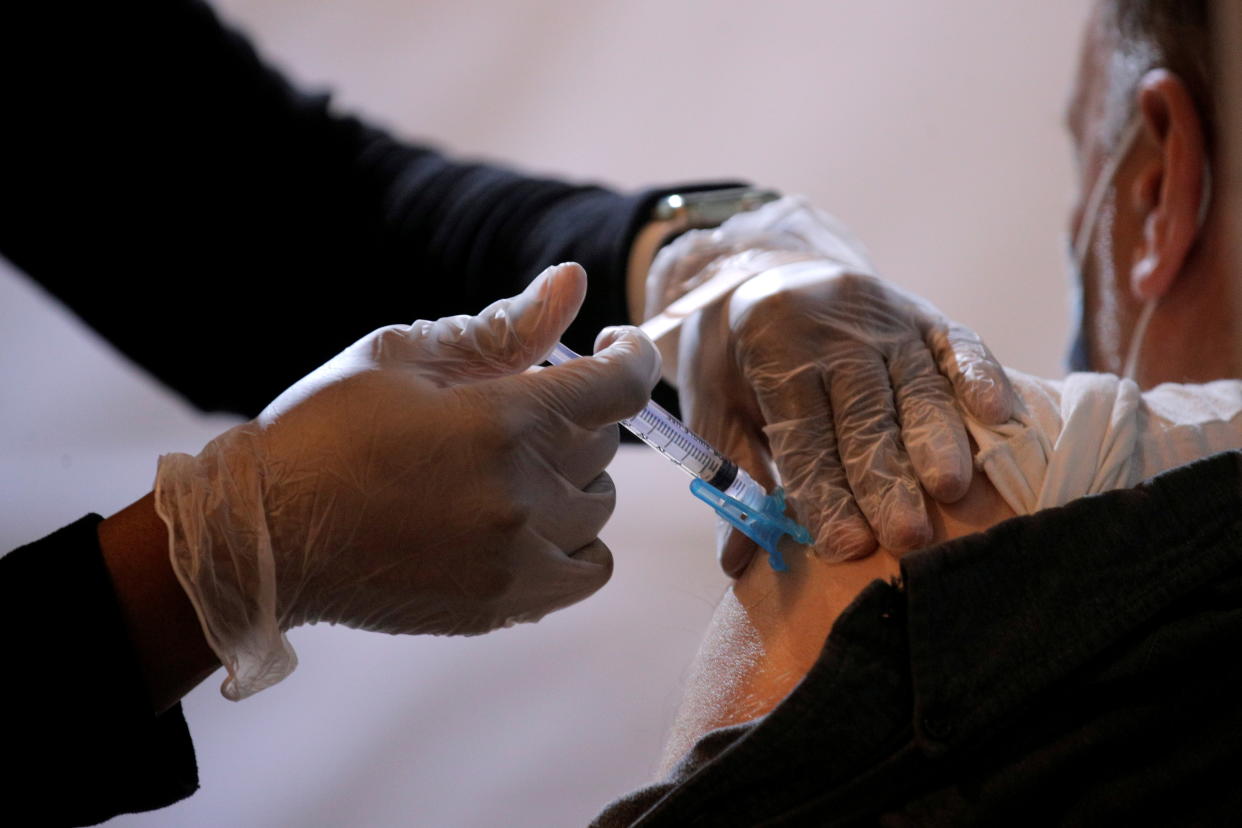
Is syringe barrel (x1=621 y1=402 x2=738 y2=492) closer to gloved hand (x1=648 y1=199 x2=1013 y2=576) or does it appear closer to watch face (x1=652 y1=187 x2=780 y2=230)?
gloved hand (x1=648 y1=199 x2=1013 y2=576)

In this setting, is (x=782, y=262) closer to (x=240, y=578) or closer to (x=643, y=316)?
(x=643, y=316)

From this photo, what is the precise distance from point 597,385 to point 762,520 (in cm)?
23

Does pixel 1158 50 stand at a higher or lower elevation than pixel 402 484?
higher

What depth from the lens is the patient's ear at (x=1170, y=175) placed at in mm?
1265

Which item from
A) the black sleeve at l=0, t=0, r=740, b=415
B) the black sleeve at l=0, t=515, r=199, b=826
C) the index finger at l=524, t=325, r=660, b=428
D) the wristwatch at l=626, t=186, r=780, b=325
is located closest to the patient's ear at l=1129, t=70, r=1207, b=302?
the wristwatch at l=626, t=186, r=780, b=325

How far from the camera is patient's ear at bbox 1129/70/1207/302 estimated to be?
4.15 feet

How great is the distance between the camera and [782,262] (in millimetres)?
1201

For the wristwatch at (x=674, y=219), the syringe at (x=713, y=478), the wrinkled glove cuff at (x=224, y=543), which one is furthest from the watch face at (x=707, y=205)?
the wrinkled glove cuff at (x=224, y=543)

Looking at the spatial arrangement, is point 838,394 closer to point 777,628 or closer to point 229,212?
point 777,628

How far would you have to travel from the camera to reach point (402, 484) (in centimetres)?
81

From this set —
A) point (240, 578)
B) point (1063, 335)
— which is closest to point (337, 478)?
point (240, 578)

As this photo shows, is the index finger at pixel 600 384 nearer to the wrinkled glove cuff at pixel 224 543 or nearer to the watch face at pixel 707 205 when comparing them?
the wrinkled glove cuff at pixel 224 543

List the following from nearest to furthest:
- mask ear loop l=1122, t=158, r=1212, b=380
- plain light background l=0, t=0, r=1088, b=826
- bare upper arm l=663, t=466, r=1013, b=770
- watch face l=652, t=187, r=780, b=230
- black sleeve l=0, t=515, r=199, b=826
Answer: black sleeve l=0, t=515, r=199, b=826, bare upper arm l=663, t=466, r=1013, b=770, mask ear loop l=1122, t=158, r=1212, b=380, plain light background l=0, t=0, r=1088, b=826, watch face l=652, t=187, r=780, b=230

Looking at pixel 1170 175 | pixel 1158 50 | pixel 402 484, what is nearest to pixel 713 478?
pixel 402 484
